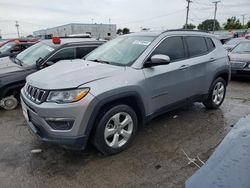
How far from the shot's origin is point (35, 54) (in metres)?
6.10

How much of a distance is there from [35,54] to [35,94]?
3164mm

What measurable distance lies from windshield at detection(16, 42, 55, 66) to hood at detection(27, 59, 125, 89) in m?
2.33

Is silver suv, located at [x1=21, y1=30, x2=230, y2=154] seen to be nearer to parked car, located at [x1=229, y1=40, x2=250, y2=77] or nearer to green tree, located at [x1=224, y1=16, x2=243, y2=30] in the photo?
parked car, located at [x1=229, y1=40, x2=250, y2=77]

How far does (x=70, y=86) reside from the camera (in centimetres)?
301

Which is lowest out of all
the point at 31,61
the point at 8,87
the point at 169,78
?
the point at 8,87

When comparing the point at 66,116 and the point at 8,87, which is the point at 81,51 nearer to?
the point at 8,87

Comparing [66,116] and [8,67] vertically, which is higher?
[8,67]

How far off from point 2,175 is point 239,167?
2850 millimetres

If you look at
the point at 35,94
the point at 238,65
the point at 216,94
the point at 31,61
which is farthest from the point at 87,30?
the point at 35,94

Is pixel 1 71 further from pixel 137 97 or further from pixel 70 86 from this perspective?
pixel 137 97

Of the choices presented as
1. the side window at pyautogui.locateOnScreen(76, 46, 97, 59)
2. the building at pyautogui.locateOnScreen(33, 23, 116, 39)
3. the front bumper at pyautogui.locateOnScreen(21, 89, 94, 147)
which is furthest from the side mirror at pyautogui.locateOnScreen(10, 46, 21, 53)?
the building at pyautogui.locateOnScreen(33, 23, 116, 39)

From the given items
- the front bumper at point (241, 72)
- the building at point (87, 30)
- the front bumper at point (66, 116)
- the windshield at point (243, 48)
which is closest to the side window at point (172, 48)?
the front bumper at point (66, 116)

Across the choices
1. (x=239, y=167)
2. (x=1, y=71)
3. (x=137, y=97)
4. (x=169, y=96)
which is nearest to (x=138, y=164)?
(x=137, y=97)

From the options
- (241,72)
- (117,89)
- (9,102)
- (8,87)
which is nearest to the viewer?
(117,89)
